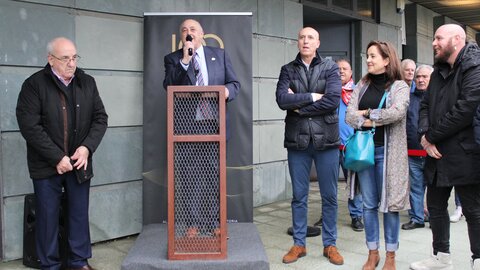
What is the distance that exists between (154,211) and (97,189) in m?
0.59

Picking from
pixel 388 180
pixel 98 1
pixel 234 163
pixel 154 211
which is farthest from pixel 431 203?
pixel 98 1

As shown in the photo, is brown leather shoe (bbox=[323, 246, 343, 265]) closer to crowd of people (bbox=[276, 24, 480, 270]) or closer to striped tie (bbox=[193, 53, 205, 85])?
crowd of people (bbox=[276, 24, 480, 270])

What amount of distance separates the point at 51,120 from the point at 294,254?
7.23 ft

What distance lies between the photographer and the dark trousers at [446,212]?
3.44 metres

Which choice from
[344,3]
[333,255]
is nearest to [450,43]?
[333,255]

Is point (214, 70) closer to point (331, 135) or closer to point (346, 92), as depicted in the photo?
point (331, 135)

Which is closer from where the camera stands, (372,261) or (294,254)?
(372,261)

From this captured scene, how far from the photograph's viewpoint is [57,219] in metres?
3.68

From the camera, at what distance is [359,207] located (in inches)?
204

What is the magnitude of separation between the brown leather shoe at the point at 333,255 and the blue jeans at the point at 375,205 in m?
0.33

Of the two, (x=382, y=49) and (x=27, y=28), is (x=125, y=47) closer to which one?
(x=27, y=28)

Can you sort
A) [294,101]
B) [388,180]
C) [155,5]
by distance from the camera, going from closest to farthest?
[388,180] → [294,101] → [155,5]

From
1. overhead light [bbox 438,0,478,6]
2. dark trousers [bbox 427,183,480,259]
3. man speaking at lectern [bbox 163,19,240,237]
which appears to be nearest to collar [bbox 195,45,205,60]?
man speaking at lectern [bbox 163,19,240,237]

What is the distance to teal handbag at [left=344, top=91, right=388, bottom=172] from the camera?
11.7 feet
